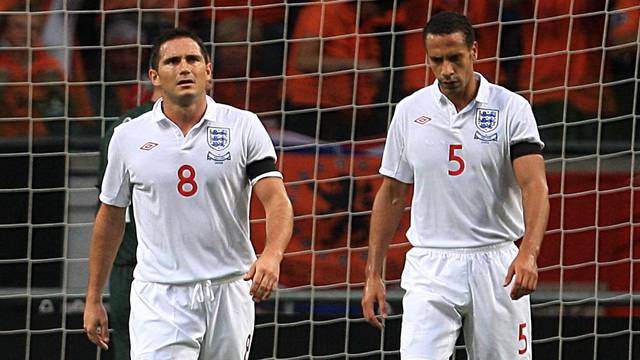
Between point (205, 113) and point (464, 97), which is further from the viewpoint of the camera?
point (464, 97)

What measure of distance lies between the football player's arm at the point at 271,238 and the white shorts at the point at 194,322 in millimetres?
289

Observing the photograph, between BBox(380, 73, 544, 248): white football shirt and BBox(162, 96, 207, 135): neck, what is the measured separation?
2.82ft

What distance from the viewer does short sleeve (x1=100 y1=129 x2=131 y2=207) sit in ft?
17.9

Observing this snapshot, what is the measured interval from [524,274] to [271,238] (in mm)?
899

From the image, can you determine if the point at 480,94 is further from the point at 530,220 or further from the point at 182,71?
the point at 182,71

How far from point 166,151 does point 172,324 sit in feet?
1.96

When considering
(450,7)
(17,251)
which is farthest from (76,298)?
(450,7)

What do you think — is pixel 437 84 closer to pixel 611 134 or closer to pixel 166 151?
pixel 166 151

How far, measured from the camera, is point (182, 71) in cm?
539

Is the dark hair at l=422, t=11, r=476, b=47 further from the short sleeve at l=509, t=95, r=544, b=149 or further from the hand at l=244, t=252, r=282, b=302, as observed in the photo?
the hand at l=244, t=252, r=282, b=302

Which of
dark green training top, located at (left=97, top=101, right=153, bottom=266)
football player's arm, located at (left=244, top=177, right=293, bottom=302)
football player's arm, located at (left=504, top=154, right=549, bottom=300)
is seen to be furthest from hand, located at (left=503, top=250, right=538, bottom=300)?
dark green training top, located at (left=97, top=101, right=153, bottom=266)

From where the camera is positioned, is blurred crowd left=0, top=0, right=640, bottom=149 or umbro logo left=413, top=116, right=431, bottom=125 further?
blurred crowd left=0, top=0, right=640, bottom=149

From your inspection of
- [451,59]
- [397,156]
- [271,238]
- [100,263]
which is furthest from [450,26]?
[100,263]

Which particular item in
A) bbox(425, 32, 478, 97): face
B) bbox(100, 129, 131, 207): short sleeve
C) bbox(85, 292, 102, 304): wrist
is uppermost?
bbox(425, 32, 478, 97): face
